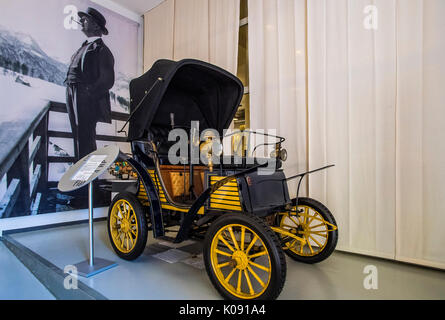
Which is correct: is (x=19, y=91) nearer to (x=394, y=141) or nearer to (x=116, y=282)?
(x=116, y=282)

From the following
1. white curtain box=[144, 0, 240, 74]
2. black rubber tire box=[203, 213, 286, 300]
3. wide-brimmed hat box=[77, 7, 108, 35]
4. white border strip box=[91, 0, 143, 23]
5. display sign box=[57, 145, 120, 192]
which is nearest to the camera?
black rubber tire box=[203, 213, 286, 300]

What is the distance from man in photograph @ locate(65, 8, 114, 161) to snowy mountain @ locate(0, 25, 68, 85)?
0.65 ft

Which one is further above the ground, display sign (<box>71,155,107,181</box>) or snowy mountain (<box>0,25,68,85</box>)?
snowy mountain (<box>0,25,68,85</box>)

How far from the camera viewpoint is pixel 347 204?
2.38 meters

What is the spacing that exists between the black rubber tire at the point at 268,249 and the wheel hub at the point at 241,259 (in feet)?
0.50

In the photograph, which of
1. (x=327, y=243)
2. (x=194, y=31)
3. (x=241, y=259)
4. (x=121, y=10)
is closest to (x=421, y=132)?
(x=327, y=243)

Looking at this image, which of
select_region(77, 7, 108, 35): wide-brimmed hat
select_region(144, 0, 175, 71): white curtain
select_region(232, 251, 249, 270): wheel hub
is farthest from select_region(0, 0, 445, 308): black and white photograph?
select_region(144, 0, 175, 71): white curtain

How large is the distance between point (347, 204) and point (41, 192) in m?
3.76

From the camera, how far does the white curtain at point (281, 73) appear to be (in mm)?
2695

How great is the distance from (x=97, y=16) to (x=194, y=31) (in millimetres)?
1604

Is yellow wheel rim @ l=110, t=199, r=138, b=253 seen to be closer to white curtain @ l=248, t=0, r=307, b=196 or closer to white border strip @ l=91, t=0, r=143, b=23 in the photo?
white curtain @ l=248, t=0, r=307, b=196

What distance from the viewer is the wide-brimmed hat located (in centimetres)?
390

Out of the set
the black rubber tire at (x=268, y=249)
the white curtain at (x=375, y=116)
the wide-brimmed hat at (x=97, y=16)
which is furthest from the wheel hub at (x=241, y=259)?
the wide-brimmed hat at (x=97, y=16)

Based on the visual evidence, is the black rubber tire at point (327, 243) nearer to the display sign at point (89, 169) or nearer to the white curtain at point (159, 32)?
the display sign at point (89, 169)
